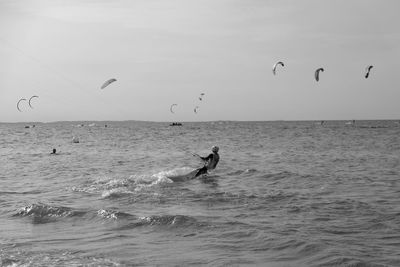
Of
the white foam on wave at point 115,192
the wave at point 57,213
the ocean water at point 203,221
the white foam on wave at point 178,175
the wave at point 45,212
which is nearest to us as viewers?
the ocean water at point 203,221

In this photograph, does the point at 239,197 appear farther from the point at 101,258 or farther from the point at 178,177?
the point at 101,258

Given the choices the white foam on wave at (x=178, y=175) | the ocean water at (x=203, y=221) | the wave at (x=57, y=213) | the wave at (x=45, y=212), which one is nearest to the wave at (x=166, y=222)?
the ocean water at (x=203, y=221)

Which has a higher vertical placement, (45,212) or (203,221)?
(203,221)

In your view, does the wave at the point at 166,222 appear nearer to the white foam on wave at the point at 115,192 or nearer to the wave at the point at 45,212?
the wave at the point at 45,212

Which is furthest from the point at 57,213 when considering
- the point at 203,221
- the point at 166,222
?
the point at 203,221

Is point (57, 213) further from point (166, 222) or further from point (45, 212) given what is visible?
point (166, 222)

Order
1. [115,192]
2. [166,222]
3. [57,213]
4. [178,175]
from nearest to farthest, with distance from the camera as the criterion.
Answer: [166,222] < [57,213] < [115,192] < [178,175]

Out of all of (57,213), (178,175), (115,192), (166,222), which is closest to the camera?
(166,222)

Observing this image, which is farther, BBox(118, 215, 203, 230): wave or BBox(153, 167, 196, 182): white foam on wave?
BBox(153, 167, 196, 182): white foam on wave

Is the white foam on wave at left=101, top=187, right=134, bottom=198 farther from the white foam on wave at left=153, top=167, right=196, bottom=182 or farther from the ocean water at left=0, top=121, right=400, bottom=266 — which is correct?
the white foam on wave at left=153, top=167, right=196, bottom=182

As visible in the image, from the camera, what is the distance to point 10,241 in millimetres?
11305

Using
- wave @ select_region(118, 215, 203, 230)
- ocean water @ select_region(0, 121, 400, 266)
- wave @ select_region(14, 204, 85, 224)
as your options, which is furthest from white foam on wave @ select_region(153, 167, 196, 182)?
wave @ select_region(118, 215, 203, 230)

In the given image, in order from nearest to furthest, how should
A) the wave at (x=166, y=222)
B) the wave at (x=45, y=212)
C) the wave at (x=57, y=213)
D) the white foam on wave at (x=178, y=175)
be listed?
the wave at (x=166, y=222)
the wave at (x=57, y=213)
the wave at (x=45, y=212)
the white foam on wave at (x=178, y=175)

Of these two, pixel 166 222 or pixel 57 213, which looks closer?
pixel 166 222
